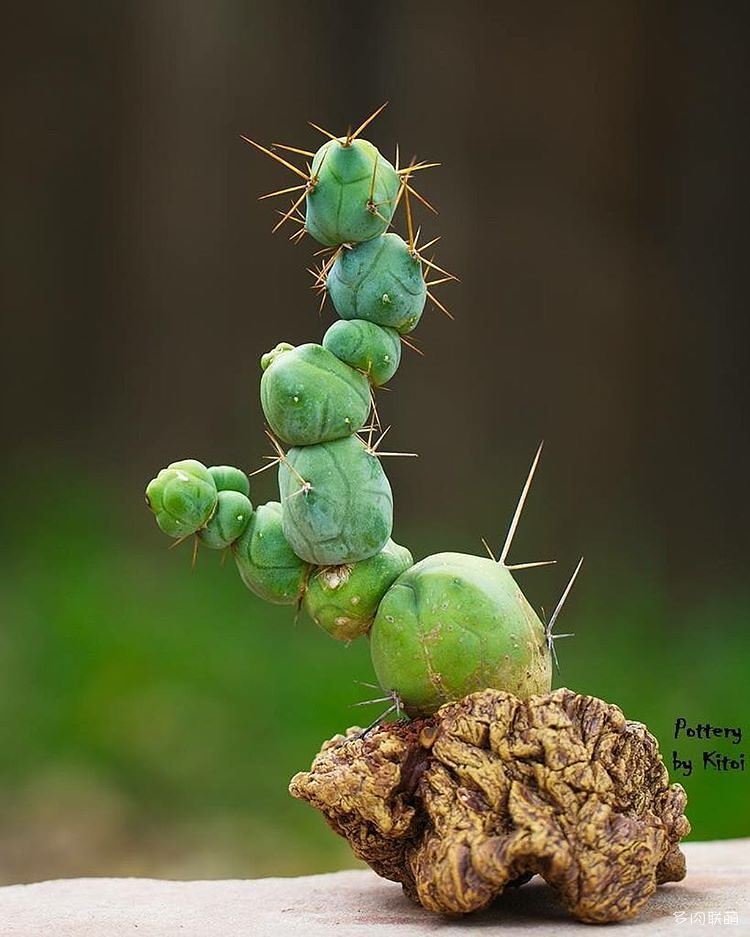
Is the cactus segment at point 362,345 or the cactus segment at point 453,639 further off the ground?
the cactus segment at point 362,345

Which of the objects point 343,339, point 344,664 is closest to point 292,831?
point 344,664

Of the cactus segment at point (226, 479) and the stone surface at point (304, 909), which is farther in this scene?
the cactus segment at point (226, 479)

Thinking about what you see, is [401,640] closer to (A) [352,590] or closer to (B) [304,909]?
(A) [352,590]

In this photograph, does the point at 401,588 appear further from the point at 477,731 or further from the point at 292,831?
the point at 292,831

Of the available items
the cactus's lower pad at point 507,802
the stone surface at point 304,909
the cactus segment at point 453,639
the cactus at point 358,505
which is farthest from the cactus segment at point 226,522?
the stone surface at point 304,909

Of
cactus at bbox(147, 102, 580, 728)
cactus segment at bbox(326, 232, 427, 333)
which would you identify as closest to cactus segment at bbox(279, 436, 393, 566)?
cactus at bbox(147, 102, 580, 728)

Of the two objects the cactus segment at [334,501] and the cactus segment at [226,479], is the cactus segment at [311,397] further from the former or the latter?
the cactus segment at [226,479]
